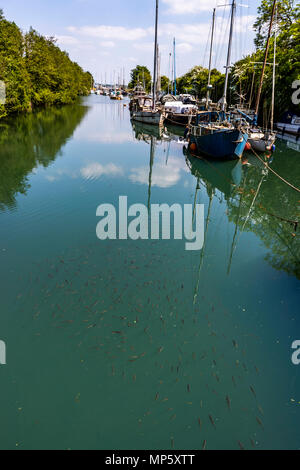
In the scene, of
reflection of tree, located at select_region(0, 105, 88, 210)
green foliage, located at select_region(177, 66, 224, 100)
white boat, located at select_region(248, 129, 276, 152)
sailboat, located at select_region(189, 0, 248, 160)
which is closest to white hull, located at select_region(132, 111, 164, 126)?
reflection of tree, located at select_region(0, 105, 88, 210)

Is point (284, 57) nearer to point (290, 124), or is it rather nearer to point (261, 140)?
point (290, 124)

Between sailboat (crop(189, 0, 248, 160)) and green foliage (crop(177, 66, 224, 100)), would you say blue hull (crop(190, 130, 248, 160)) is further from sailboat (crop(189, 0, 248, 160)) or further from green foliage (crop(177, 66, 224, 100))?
green foliage (crop(177, 66, 224, 100))

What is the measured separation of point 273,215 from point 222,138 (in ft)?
32.9

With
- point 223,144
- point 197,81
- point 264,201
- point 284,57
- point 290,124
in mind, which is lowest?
point 264,201

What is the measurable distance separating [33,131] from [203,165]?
909 inches

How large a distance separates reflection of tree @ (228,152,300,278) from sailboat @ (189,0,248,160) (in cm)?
256

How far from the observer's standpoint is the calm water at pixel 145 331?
16.7ft

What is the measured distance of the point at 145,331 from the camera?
23.1ft

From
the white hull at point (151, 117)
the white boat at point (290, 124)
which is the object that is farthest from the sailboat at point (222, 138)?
the white hull at point (151, 117)

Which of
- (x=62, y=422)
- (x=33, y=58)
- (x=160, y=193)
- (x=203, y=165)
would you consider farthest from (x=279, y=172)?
(x=33, y=58)

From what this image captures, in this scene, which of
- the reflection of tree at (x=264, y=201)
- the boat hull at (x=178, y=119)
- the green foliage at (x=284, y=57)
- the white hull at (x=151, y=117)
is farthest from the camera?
the boat hull at (x=178, y=119)

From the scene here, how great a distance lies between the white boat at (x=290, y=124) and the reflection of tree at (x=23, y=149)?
29.5 meters

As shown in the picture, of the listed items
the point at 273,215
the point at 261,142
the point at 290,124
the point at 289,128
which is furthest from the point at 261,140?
the point at 290,124

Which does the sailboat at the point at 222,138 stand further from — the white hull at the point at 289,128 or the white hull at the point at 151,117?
the white hull at the point at 151,117
